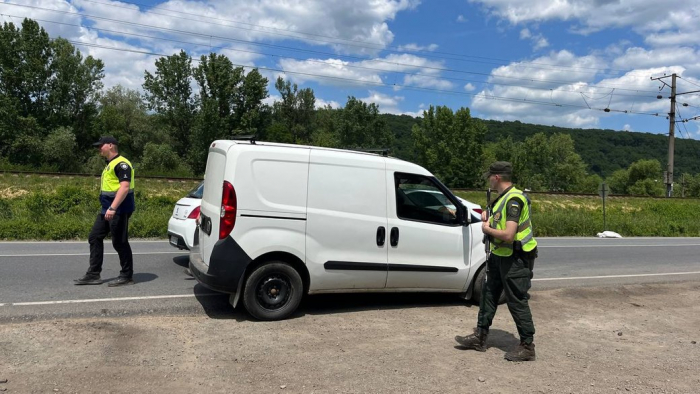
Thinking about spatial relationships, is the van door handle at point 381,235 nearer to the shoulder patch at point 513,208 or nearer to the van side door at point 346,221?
the van side door at point 346,221

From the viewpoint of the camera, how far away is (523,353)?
479cm

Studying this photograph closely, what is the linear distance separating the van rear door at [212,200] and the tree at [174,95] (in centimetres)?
5196

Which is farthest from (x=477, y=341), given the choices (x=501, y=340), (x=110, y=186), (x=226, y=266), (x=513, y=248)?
(x=110, y=186)

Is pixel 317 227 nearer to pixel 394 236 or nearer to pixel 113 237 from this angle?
pixel 394 236

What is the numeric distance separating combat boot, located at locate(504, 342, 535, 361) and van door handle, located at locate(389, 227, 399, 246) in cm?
180

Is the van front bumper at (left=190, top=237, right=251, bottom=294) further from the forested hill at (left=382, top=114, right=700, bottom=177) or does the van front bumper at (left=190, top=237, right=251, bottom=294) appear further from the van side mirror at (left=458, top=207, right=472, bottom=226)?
the forested hill at (left=382, top=114, right=700, bottom=177)

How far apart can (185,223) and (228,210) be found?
3.20m

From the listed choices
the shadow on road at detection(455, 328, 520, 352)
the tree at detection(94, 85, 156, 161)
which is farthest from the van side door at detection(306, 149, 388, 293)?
the tree at detection(94, 85, 156, 161)

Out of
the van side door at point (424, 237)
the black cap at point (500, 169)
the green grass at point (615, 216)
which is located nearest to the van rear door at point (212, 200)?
the van side door at point (424, 237)

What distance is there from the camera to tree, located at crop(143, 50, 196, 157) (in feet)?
176

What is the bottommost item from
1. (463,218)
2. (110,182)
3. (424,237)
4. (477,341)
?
(477,341)

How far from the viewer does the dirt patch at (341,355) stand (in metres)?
4.02

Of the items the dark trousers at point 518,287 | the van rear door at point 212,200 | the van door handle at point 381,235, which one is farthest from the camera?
the van door handle at point 381,235

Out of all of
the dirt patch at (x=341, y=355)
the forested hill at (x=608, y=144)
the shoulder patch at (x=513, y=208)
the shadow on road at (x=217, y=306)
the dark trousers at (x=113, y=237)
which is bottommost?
the dirt patch at (x=341, y=355)
